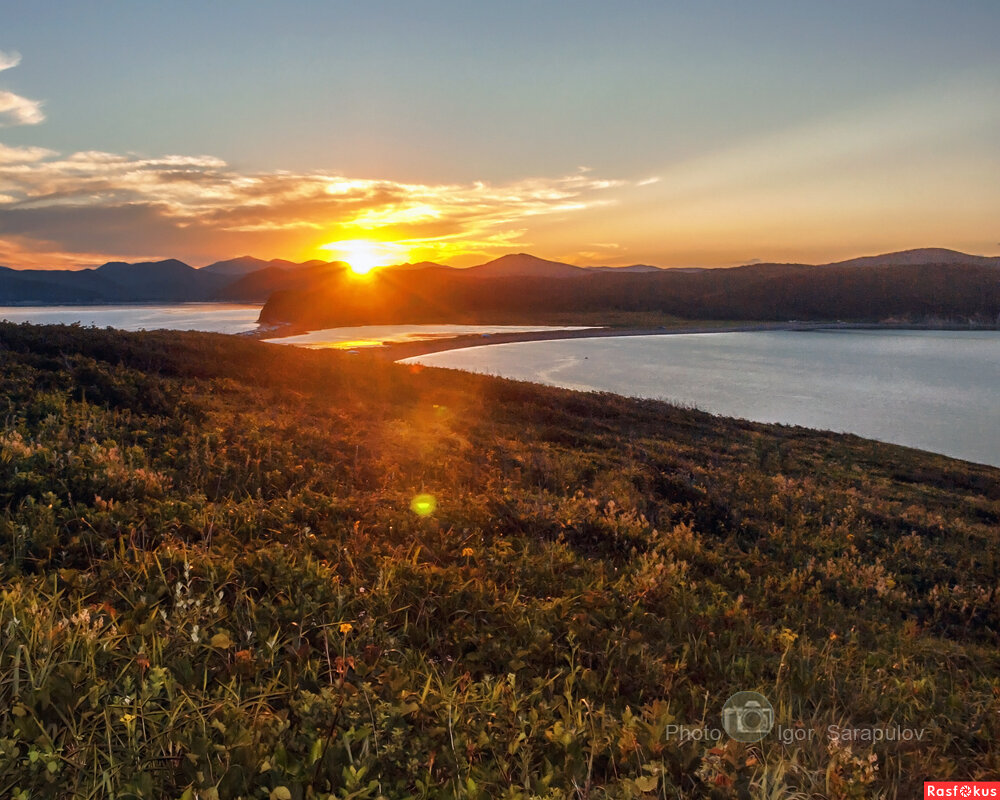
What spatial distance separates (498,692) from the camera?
3.42 m

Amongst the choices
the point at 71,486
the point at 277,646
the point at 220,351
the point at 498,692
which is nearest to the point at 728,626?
the point at 498,692

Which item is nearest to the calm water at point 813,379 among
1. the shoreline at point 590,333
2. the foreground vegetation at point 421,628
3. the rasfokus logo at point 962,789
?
the shoreline at point 590,333

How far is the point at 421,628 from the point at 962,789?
10.5ft

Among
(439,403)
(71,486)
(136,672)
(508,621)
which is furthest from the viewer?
(439,403)

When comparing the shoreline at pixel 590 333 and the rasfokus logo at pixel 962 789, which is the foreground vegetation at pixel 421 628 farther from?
the shoreline at pixel 590 333

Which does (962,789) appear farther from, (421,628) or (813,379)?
(813,379)

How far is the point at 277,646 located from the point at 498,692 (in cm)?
141

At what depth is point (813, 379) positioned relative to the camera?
68125 millimetres

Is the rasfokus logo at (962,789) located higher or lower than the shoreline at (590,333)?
lower

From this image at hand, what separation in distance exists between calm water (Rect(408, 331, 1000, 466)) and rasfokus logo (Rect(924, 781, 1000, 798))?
3677cm

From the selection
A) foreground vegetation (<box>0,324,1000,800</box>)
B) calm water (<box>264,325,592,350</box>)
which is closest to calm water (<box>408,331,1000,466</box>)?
calm water (<box>264,325,592,350</box>)

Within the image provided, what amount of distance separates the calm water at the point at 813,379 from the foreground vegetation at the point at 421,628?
33.7 metres

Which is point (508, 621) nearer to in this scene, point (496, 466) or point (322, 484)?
point (322, 484)

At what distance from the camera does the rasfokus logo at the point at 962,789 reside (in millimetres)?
3027
